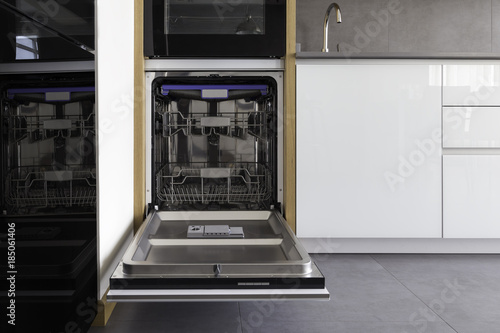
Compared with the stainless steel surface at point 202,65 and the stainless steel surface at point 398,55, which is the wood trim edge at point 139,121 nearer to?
the stainless steel surface at point 202,65

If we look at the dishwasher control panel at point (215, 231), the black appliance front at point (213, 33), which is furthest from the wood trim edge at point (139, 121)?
the dishwasher control panel at point (215, 231)

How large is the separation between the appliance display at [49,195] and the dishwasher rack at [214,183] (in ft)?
3.01

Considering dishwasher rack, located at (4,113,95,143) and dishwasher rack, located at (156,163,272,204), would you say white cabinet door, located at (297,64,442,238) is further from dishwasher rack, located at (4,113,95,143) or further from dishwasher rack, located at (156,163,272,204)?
dishwasher rack, located at (4,113,95,143)

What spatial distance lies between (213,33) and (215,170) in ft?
2.02

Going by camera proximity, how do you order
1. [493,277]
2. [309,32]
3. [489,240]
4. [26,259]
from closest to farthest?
[26,259] < [493,277] < [489,240] < [309,32]

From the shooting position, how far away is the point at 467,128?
7.14 ft

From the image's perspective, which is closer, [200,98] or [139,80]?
[139,80]

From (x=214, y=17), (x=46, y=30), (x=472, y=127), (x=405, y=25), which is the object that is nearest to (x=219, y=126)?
(x=214, y=17)

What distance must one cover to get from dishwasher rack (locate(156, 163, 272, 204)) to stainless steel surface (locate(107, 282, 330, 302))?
922mm

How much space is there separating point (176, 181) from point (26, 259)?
147 cm

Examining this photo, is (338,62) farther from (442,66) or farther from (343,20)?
(343,20)

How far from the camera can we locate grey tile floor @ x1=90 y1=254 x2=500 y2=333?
142 centimetres

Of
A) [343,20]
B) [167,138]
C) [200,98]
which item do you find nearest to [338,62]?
[200,98]

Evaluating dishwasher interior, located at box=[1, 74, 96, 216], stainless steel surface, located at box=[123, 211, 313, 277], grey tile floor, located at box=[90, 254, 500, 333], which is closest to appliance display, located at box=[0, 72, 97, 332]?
dishwasher interior, located at box=[1, 74, 96, 216]
